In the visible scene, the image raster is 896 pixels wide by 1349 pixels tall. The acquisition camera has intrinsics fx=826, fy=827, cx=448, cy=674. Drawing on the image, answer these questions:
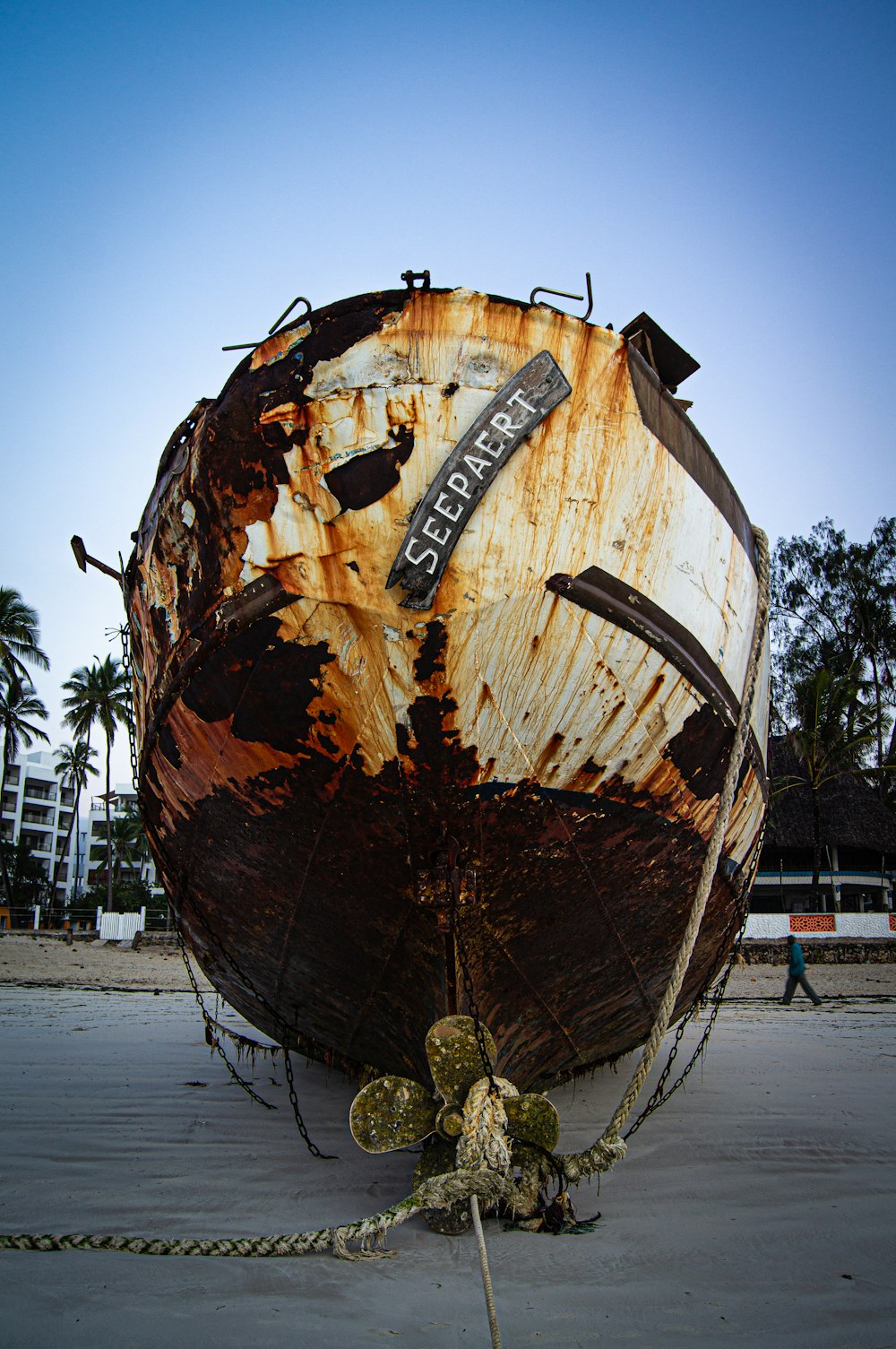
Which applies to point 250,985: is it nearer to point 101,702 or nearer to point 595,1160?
point 595,1160

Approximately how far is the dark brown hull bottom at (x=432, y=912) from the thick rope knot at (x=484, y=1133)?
0.92 feet

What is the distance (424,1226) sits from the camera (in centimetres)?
237

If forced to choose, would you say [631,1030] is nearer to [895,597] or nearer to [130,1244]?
[130,1244]

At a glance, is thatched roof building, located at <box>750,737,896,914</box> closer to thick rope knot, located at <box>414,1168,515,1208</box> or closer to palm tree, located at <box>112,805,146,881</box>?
thick rope knot, located at <box>414,1168,515,1208</box>

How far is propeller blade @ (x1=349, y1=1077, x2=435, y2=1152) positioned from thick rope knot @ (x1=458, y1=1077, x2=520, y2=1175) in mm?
175

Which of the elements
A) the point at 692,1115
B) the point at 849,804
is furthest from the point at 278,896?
the point at 849,804

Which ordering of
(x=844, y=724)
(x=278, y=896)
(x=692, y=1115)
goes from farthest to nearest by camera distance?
(x=844, y=724) < (x=692, y=1115) < (x=278, y=896)

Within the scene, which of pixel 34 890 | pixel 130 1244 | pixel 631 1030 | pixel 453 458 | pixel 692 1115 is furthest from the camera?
pixel 34 890

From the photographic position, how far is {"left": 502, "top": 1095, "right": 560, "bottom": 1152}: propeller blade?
89.4 inches

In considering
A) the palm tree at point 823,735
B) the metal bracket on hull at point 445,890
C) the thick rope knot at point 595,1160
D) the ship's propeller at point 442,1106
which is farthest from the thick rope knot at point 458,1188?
the palm tree at point 823,735

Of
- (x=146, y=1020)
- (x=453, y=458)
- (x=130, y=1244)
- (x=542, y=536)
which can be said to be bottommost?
(x=146, y=1020)

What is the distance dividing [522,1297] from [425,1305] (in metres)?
0.22

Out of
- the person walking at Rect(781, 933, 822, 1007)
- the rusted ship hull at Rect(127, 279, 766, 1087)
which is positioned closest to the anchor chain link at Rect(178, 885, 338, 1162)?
the rusted ship hull at Rect(127, 279, 766, 1087)

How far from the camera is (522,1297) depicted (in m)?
1.88
